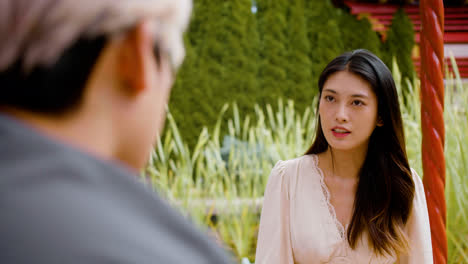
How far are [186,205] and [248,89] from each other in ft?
9.24

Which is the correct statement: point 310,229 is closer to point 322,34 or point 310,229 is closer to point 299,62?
point 299,62

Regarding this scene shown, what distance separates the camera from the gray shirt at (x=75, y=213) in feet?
1.18

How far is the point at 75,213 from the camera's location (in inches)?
14.7

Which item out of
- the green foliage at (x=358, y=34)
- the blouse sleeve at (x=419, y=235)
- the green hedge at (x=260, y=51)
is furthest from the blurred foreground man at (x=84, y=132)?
the green foliage at (x=358, y=34)

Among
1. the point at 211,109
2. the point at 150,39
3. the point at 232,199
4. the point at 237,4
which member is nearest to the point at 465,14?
the point at 237,4

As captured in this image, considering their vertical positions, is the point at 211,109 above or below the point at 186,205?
above

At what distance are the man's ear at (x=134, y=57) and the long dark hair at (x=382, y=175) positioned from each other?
4.51 feet

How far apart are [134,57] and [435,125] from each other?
146cm

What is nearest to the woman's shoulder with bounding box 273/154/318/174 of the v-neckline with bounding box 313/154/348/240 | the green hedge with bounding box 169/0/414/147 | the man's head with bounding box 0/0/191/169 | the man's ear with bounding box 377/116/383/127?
the v-neckline with bounding box 313/154/348/240

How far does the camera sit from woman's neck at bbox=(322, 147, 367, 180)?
5.99ft

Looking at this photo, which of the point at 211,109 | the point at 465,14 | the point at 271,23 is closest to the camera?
the point at 211,109

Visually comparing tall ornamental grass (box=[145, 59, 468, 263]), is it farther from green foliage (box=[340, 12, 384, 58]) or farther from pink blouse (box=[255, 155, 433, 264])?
green foliage (box=[340, 12, 384, 58])

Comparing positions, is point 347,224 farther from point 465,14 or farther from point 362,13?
point 465,14

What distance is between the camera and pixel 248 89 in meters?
5.78
